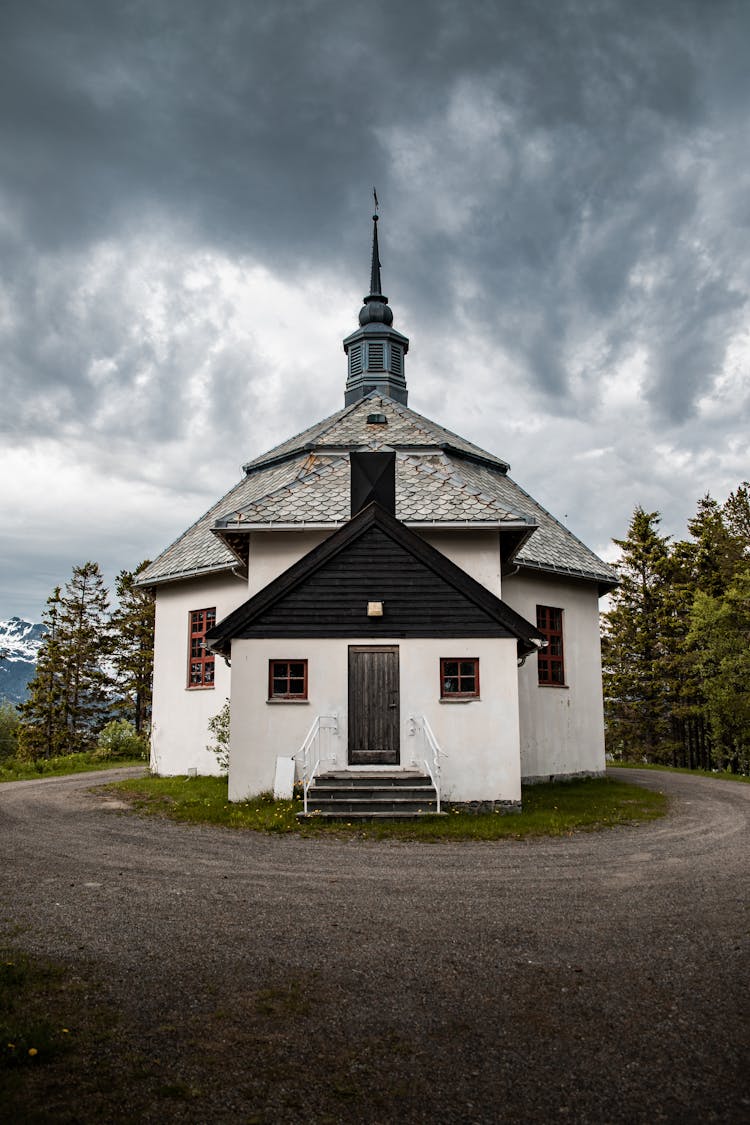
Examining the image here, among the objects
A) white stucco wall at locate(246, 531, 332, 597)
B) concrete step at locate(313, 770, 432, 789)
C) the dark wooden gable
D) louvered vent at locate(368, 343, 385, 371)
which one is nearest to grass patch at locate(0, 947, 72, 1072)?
concrete step at locate(313, 770, 432, 789)

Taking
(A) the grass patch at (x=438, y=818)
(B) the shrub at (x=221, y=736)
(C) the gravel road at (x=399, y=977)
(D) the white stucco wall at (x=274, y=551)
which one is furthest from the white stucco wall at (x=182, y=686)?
(C) the gravel road at (x=399, y=977)

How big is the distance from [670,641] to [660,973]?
31.6 m

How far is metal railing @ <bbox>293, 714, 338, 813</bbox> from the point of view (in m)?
13.3

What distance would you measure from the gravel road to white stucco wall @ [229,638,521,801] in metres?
3.23

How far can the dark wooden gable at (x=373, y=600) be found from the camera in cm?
1365

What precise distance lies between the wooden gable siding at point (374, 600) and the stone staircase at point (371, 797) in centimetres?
238

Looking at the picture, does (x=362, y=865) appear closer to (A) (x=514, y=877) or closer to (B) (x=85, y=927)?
(A) (x=514, y=877)

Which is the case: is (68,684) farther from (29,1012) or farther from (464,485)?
(29,1012)

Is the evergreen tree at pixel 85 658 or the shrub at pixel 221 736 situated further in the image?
the evergreen tree at pixel 85 658

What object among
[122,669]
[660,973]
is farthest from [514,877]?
[122,669]

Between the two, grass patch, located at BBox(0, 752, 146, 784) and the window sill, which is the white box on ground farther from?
grass patch, located at BBox(0, 752, 146, 784)

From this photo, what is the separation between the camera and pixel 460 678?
539 inches

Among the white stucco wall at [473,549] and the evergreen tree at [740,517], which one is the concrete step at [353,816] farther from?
the evergreen tree at [740,517]

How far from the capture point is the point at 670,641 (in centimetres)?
3506
